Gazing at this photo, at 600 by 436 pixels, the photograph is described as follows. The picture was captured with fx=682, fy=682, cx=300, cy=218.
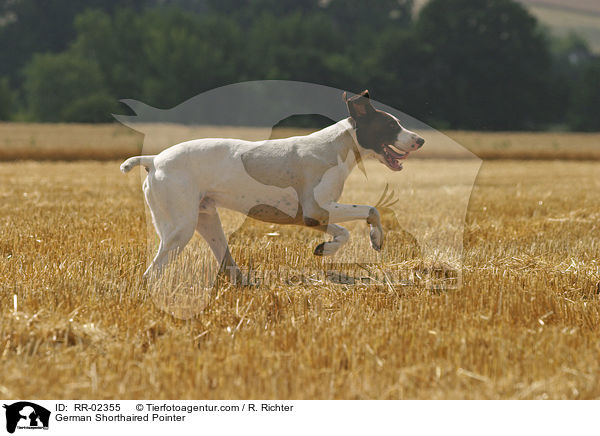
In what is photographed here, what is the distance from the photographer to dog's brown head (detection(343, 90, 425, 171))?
5.91 m

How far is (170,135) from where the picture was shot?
63.5 ft

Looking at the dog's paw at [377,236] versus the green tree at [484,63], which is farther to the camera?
the green tree at [484,63]

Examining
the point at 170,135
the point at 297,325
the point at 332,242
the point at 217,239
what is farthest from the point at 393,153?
the point at 170,135

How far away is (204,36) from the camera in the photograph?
61188 mm

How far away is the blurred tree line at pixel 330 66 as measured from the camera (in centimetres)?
5106

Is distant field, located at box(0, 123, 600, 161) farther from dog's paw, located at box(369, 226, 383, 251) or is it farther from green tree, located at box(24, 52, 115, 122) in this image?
green tree, located at box(24, 52, 115, 122)

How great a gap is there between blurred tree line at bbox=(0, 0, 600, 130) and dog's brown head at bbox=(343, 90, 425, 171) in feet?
124

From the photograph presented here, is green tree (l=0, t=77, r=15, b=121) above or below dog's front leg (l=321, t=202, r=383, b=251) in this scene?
above

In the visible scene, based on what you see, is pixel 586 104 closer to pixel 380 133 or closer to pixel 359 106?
pixel 380 133

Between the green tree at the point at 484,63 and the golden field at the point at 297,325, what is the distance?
42527 millimetres

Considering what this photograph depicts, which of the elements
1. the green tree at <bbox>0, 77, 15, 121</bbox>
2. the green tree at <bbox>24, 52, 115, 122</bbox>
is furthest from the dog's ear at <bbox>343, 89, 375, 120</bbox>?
the green tree at <bbox>0, 77, 15, 121</bbox>

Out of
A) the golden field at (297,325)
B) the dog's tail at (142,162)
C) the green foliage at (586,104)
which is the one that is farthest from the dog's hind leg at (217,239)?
the green foliage at (586,104)
